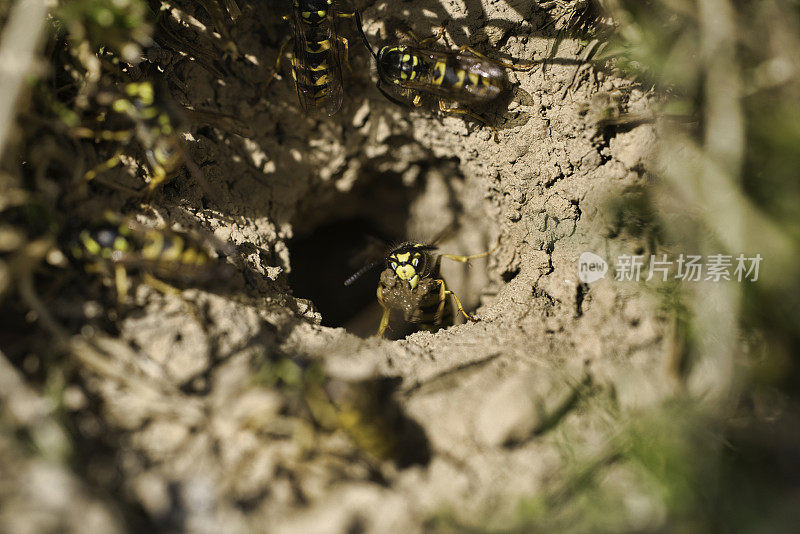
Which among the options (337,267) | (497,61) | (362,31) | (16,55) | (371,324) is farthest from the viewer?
(337,267)

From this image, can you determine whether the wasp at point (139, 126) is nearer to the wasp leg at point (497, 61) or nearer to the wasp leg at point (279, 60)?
the wasp leg at point (279, 60)

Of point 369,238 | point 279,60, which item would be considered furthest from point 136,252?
point 369,238

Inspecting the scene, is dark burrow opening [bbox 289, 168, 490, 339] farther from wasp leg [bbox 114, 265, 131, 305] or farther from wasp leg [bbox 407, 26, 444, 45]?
wasp leg [bbox 114, 265, 131, 305]

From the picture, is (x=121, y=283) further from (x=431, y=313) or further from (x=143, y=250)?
(x=431, y=313)

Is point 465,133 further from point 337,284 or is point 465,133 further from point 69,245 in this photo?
point 69,245

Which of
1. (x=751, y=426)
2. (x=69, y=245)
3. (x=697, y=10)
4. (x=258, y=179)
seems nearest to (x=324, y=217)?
(x=258, y=179)

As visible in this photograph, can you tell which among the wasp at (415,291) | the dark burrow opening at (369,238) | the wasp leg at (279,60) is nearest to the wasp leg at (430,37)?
the wasp leg at (279,60)
